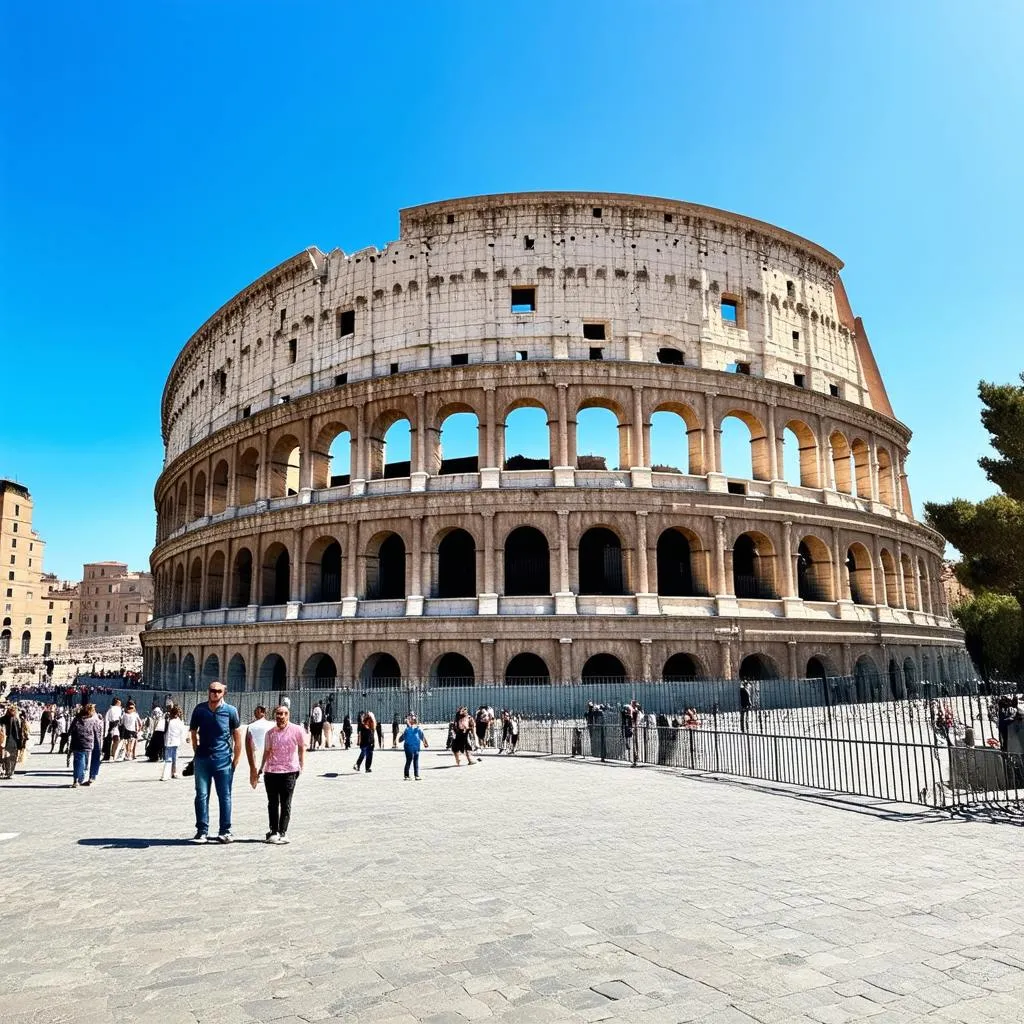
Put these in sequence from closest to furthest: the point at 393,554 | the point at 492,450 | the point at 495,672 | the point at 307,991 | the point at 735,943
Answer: the point at 307,991
the point at 735,943
the point at 495,672
the point at 492,450
the point at 393,554

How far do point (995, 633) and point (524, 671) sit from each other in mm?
32372

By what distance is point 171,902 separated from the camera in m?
5.63

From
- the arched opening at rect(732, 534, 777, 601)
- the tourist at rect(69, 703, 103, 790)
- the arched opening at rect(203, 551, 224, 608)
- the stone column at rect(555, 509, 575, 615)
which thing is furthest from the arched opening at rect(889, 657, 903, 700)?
the arched opening at rect(203, 551, 224, 608)

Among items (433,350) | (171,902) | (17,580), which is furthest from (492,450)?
(17,580)

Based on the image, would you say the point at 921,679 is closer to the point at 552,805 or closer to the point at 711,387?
the point at 711,387

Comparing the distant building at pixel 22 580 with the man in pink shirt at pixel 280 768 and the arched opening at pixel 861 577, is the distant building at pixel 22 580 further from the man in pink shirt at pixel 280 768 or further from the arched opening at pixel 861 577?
the man in pink shirt at pixel 280 768

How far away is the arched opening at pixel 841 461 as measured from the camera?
31438mm

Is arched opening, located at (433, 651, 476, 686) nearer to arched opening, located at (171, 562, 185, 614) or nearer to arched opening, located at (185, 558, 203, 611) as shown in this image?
arched opening, located at (185, 558, 203, 611)

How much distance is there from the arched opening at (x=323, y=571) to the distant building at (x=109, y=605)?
89668 mm

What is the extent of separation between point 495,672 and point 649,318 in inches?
527

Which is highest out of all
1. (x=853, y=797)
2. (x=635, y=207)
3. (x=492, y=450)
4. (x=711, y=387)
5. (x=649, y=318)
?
(x=635, y=207)

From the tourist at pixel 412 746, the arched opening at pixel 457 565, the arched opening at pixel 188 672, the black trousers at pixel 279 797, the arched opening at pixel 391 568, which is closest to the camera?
the black trousers at pixel 279 797

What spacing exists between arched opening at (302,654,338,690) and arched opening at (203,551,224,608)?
23.4ft

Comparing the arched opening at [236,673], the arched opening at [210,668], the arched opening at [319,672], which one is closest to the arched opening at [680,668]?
the arched opening at [319,672]
